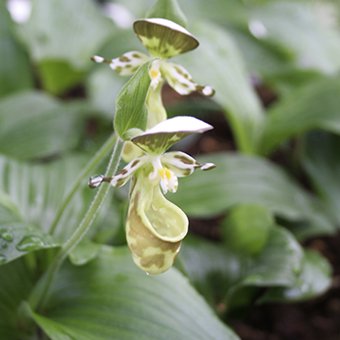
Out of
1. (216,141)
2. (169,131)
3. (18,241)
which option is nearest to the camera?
(169,131)

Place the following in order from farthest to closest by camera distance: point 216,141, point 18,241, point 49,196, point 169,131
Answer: point 216,141, point 49,196, point 18,241, point 169,131

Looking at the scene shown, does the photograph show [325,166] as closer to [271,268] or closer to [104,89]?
[271,268]

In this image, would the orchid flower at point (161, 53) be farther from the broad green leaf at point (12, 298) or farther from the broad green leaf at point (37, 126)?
the broad green leaf at point (37, 126)

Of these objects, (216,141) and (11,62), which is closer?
(11,62)

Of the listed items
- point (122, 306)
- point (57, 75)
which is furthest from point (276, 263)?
point (57, 75)

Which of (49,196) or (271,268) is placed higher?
(49,196)

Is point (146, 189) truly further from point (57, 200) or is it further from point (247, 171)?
point (247, 171)

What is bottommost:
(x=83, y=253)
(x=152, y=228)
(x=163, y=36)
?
(x=83, y=253)

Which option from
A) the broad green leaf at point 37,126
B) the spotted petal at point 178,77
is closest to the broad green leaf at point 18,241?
the spotted petal at point 178,77
